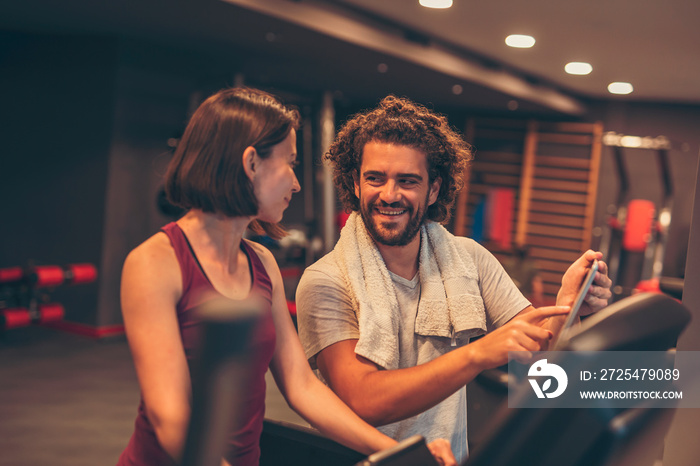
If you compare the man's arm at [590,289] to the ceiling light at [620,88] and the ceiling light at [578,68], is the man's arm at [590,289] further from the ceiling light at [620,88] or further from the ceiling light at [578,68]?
the ceiling light at [620,88]

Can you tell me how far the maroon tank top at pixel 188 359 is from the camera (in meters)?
1.06

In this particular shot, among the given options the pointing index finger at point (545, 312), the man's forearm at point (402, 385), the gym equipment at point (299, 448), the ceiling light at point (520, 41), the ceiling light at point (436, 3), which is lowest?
the gym equipment at point (299, 448)

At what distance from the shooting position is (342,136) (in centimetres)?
175

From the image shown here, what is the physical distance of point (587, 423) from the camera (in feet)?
2.09

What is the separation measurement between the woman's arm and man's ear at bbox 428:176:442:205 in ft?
2.59

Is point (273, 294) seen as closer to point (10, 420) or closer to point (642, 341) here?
point (642, 341)

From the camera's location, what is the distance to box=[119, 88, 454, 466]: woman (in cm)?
100

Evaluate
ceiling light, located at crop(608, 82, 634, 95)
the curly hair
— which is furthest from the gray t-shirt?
ceiling light, located at crop(608, 82, 634, 95)

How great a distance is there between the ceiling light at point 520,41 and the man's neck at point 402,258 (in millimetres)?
4258

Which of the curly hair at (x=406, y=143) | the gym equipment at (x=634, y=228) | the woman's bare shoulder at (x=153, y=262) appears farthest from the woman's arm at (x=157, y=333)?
the gym equipment at (x=634, y=228)

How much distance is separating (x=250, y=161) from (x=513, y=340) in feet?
1.79

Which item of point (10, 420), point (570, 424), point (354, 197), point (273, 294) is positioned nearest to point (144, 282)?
point (273, 294)

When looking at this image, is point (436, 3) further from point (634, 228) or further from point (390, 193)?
point (634, 228)

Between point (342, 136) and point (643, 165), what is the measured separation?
329 inches
